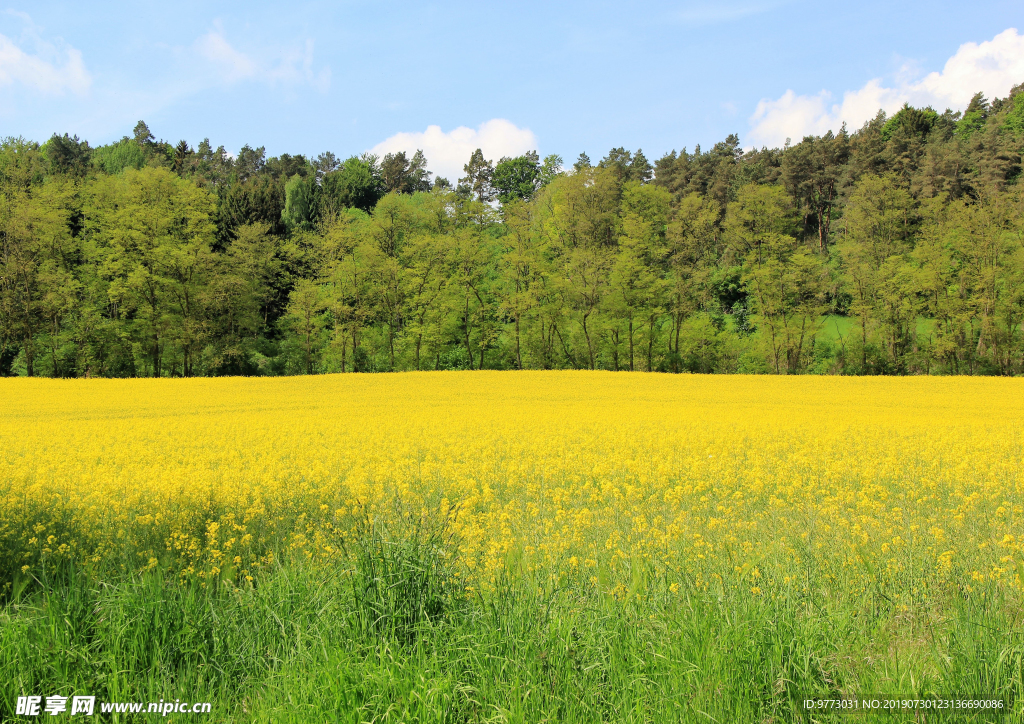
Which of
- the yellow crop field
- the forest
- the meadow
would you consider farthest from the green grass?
the forest

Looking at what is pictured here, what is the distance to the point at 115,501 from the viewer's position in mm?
7730

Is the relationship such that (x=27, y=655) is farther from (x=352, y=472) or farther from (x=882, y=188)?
(x=882, y=188)

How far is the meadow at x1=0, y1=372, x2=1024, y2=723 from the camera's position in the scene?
3.09 m

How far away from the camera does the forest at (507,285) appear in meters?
41.3

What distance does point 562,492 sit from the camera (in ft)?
26.0

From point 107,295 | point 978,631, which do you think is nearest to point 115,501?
point 978,631

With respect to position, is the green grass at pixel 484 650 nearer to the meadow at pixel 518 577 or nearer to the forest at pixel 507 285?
the meadow at pixel 518 577

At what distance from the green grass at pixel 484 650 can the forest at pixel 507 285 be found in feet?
136

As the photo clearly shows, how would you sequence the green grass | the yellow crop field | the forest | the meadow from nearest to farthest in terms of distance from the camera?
the green grass
the meadow
the yellow crop field
the forest

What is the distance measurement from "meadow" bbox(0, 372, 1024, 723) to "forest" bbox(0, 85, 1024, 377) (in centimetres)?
3396

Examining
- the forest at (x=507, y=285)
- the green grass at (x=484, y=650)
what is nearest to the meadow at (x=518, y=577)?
the green grass at (x=484, y=650)

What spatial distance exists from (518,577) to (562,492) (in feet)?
11.6

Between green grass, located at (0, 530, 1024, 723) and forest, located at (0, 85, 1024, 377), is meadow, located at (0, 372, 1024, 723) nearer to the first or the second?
green grass, located at (0, 530, 1024, 723)

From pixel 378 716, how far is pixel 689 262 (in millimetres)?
50234
